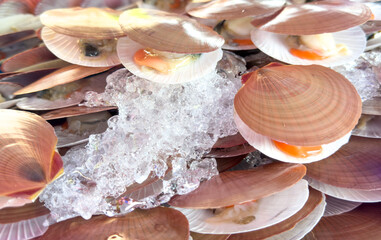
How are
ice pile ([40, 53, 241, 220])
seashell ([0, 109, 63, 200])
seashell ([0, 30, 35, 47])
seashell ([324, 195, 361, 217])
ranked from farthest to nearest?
seashell ([0, 30, 35, 47]) → seashell ([324, 195, 361, 217]) → ice pile ([40, 53, 241, 220]) → seashell ([0, 109, 63, 200])

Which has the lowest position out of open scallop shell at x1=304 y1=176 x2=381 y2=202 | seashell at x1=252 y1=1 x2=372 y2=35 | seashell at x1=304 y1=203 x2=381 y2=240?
seashell at x1=304 y1=203 x2=381 y2=240

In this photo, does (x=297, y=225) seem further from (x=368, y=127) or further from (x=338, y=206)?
(x=368, y=127)

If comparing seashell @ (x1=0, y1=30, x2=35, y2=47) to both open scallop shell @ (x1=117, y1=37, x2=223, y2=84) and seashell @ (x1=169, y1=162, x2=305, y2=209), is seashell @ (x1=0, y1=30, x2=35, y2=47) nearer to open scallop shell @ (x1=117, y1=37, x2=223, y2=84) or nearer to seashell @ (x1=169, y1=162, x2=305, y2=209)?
open scallop shell @ (x1=117, y1=37, x2=223, y2=84)

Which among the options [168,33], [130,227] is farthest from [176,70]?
[130,227]

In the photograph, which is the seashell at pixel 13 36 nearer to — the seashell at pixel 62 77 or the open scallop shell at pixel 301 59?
the seashell at pixel 62 77

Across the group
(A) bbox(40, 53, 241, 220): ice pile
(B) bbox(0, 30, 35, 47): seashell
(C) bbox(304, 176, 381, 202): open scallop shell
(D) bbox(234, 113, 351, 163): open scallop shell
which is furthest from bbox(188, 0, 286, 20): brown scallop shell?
(B) bbox(0, 30, 35, 47): seashell

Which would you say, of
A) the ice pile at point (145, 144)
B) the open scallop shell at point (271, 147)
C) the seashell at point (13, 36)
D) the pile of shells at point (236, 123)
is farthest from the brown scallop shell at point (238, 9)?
the seashell at point (13, 36)

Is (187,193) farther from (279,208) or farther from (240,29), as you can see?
(240,29)
